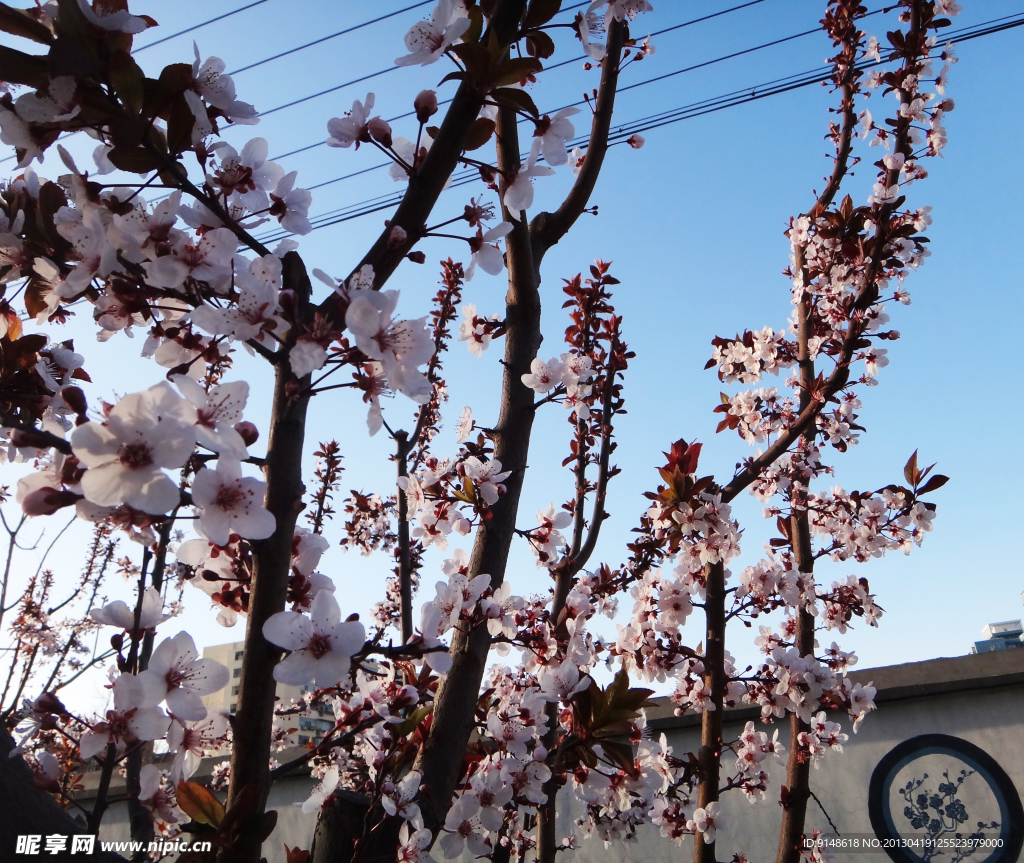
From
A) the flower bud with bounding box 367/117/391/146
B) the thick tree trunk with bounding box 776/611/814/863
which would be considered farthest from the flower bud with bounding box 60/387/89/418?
the thick tree trunk with bounding box 776/611/814/863

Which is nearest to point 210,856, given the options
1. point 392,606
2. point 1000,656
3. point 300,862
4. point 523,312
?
point 300,862

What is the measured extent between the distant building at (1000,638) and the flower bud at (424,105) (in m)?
5.19

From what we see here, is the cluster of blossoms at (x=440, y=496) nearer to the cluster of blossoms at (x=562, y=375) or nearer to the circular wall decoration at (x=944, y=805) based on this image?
the cluster of blossoms at (x=562, y=375)

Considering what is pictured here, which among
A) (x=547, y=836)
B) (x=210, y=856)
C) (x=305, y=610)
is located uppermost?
(x=305, y=610)

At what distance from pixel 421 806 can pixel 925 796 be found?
377 centimetres

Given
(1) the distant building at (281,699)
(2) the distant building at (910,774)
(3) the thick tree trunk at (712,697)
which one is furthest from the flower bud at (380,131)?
(2) the distant building at (910,774)

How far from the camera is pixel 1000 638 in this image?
5.95 metres

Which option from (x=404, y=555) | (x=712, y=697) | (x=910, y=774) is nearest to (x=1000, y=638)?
(x=910, y=774)

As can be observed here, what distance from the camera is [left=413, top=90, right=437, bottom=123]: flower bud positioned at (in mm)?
1101

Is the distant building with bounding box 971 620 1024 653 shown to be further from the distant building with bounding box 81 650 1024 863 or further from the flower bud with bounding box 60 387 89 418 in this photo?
the flower bud with bounding box 60 387 89 418

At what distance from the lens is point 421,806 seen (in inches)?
47.6

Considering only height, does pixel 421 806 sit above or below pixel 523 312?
below

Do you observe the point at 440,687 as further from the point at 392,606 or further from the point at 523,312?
the point at 392,606

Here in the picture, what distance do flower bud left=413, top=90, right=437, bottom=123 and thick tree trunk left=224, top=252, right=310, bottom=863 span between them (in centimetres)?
41
